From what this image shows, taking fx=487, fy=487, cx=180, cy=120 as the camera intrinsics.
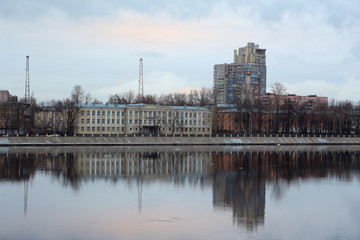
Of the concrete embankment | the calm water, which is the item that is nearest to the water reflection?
the calm water

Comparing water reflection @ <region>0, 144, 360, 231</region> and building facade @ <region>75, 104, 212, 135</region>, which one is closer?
water reflection @ <region>0, 144, 360, 231</region>

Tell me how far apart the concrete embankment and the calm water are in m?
45.0

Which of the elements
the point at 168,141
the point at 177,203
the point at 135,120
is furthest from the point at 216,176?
the point at 135,120

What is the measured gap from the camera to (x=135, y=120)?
411ft

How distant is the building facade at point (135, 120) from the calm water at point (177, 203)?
248 ft

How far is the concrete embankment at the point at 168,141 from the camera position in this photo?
8956 cm

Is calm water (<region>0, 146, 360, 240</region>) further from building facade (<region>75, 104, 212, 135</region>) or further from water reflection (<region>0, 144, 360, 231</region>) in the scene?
building facade (<region>75, 104, 212, 135</region>)

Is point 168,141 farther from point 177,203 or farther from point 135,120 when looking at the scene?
point 177,203

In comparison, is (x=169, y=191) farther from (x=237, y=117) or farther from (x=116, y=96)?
(x=116, y=96)

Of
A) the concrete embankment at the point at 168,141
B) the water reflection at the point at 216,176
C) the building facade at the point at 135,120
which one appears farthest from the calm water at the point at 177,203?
the building facade at the point at 135,120

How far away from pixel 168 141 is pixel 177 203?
75.3m

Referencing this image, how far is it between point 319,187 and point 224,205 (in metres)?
11.1

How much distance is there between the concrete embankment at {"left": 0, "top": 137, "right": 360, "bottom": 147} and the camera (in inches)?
3526

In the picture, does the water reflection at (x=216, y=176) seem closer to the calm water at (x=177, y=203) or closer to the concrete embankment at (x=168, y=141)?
the calm water at (x=177, y=203)
